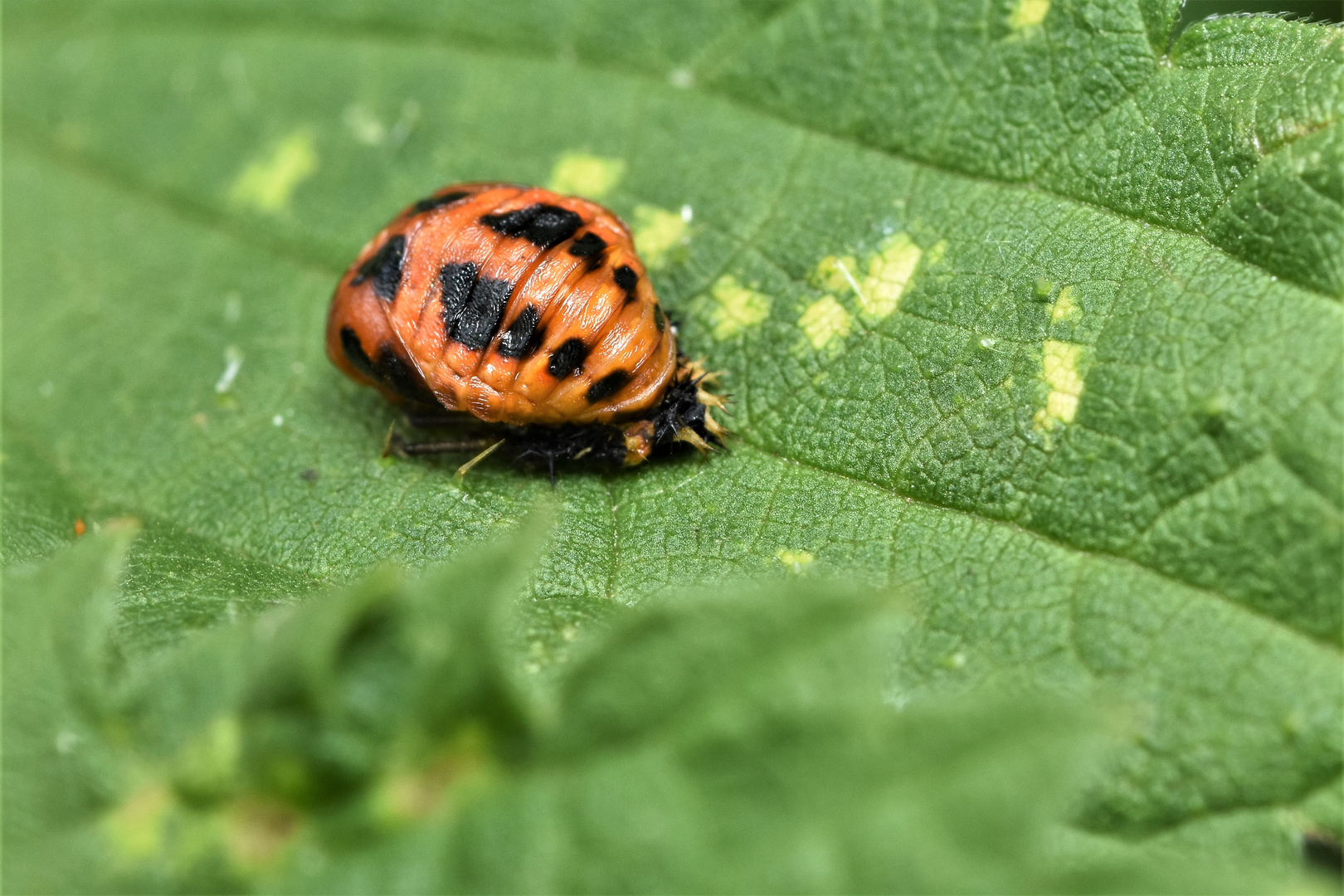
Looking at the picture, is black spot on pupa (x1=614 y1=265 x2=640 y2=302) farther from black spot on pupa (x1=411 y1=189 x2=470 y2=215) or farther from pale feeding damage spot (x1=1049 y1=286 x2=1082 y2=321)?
pale feeding damage spot (x1=1049 y1=286 x2=1082 y2=321)

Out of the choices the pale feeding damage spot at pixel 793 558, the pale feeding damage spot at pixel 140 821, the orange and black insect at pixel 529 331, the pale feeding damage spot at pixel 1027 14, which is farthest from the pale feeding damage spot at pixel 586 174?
the pale feeding damage spot at pixel 140 821

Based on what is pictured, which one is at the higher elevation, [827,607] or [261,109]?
[827,607]

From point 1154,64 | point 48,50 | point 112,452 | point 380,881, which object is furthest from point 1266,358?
point 48,50

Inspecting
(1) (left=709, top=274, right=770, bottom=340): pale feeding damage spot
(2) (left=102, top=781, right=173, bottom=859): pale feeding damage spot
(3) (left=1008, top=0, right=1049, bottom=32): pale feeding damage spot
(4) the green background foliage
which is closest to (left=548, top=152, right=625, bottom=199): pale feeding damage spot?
(4) the green background foliage

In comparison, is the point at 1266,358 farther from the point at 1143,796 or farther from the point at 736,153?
the point at 736,153

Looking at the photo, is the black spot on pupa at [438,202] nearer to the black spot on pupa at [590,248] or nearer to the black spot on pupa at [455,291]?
the black spot on pupa at [455,291]

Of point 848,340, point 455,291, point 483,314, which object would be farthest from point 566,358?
point 848,340
